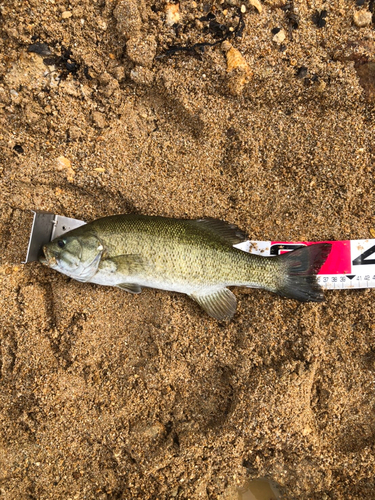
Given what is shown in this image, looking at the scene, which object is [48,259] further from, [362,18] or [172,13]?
[362,18]

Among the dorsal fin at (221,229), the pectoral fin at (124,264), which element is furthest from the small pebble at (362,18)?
the pectoral fin at (124,264)

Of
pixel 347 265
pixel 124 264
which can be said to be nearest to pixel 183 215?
pixel 124 264

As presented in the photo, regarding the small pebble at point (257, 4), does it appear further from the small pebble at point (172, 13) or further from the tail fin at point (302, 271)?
the tail fin at point (302, 271)

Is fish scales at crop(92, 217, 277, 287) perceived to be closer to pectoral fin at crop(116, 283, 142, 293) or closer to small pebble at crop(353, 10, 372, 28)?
pectoral fin at crop(116, 283, 142, 293)

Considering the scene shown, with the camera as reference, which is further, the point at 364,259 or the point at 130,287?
the point at 364,259

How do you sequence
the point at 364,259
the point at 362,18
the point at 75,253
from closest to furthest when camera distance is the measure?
the point at 75,253
the point at 362,18
the point at 364,259

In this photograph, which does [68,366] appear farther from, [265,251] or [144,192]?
[265,251]

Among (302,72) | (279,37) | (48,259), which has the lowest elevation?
(48,259)
